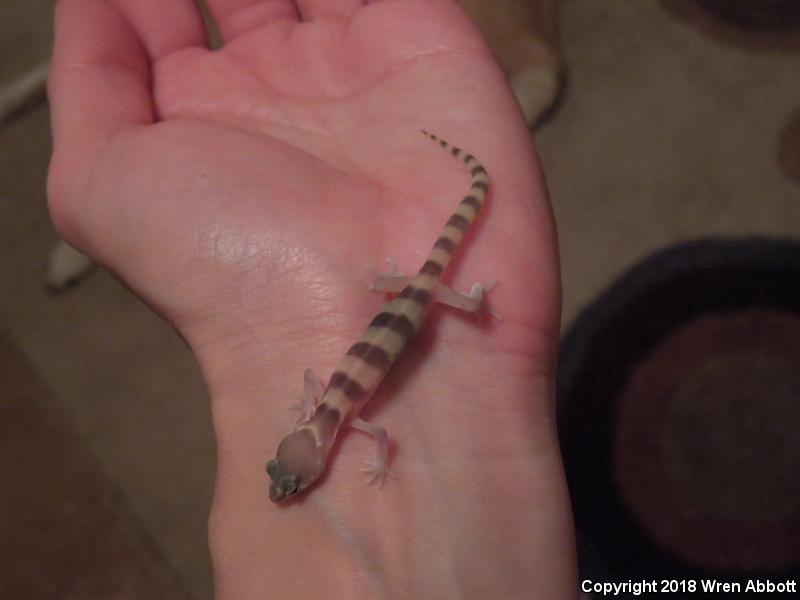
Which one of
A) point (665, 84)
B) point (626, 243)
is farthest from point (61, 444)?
point (665, 84)

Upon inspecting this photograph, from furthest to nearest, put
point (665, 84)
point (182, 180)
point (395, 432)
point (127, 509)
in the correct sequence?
point (665, 84)
point (127, 509)
point (182, 180)
point (395, 432)

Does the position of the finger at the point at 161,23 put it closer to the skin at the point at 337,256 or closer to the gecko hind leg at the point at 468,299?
the skin at the point at 337,256

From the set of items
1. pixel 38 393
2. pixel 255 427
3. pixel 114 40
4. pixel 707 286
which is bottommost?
pixel 38 393

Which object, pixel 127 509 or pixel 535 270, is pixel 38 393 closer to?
pixel 127 509

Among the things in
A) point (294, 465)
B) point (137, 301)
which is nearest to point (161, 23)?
point (294, 465)

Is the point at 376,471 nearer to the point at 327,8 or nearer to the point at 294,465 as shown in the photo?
the point at 294,465

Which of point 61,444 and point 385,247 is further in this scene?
point 61,444
